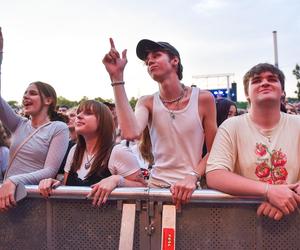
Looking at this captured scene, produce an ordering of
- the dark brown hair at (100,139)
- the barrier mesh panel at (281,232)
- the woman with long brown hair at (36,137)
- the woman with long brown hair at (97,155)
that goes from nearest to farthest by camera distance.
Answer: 1. the barrier mesh panel at (281,232)
2. the woman with long brown hair at (97,155)
3. the dark brown hair at (100,139)
4. the woman with long brown hair at (36,137)

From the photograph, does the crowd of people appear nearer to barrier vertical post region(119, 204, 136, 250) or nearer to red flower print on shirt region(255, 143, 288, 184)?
red flower print on shirt region(255, 143, 288, 184)

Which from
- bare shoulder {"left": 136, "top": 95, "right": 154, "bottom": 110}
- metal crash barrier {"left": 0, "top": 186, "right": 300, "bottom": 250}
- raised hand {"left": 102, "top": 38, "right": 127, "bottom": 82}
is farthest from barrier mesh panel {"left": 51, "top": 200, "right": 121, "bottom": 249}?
bare shoulder {"left": 136, "top": 95, "right": 154, "bottom": 110}

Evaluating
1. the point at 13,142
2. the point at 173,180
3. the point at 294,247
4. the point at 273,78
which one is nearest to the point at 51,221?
the point at 173,180

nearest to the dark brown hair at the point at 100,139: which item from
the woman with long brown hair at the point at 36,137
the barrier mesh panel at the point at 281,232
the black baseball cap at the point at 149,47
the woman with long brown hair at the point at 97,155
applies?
the woman with long brown hair at the point at 97,155

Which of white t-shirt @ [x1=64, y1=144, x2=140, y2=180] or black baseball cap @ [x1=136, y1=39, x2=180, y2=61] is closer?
white t-shirt @ [x1=64, y1=144, x2=140, y2=180]

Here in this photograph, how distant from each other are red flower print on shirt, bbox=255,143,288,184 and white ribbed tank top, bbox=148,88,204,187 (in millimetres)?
580

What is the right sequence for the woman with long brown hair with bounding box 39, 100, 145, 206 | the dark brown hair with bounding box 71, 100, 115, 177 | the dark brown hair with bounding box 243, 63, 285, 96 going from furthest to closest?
1. the dark brown hair with bounding box 71, 100, 115, 177
2. the woman with long brown hair with bounding box 39, 100, 145, 206
3. the dark brown hair with bounding box 243, 63, 285, 96

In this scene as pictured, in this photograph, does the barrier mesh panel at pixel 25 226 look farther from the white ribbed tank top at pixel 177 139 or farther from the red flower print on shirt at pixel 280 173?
the red flower print on shirt at pixel 280 173

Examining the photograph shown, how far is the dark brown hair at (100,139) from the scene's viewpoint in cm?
290

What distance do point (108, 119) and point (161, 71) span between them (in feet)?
1.76

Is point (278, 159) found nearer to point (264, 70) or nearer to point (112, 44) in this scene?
point (264, 70)

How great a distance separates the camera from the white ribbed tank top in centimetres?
287

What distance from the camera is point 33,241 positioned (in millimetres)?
2473

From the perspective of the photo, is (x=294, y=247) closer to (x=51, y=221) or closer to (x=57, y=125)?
(x=51, y=221)
